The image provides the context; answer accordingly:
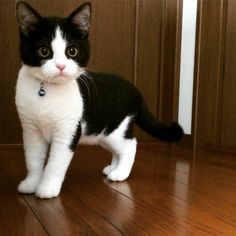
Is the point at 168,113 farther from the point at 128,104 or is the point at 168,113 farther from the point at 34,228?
the point at 34,228

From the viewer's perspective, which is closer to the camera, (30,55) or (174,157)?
(30,55)

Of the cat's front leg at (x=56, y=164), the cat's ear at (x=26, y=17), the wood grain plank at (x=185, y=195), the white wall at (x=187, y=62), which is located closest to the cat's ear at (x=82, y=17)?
the cat's ear at (x=26, y=17)

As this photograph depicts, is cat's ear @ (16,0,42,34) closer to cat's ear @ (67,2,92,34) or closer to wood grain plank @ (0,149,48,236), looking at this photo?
cat's ear @ (67,2,92,34)

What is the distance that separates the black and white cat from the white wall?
1.05 meters

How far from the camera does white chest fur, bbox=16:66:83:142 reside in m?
1.28

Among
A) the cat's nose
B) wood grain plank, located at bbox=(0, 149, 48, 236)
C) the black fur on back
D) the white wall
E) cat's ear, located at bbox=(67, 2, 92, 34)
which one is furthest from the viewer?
the white wall

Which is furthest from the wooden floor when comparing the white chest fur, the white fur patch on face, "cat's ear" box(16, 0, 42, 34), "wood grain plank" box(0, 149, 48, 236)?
"cat's ear" box(16, 0, 42, 34)

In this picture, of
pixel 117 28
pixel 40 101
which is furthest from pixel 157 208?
pixel 117 28

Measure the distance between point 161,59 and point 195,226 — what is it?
5.76ft

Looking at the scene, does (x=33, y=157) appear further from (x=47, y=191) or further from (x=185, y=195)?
(x=185, y=195)

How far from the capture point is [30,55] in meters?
1.23

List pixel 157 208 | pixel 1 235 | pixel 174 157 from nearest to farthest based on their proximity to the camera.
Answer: pixel 1 235, pixel 157 208, pixel 174 157

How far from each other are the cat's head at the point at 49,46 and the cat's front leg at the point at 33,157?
216 millimetres

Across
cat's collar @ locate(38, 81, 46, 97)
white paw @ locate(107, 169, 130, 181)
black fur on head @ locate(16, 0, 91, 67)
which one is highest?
black fur on head @ locate(16, 0, 91, 67)
